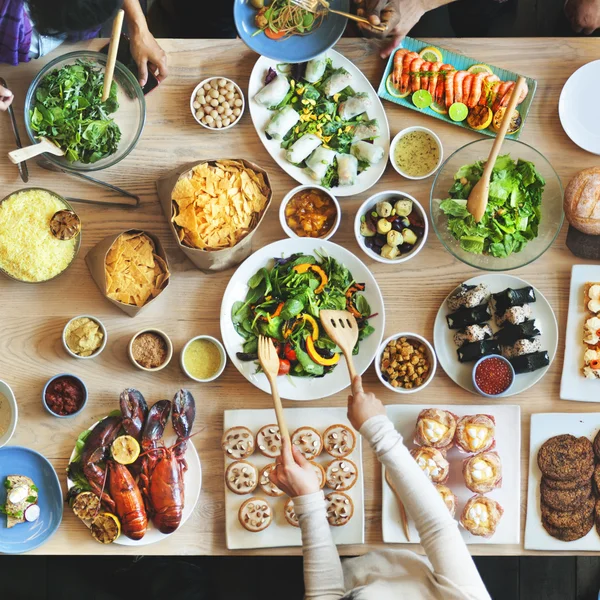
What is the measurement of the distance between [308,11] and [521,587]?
244 cm

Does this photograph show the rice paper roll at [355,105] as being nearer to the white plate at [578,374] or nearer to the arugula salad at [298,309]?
the arugula salad at [298,309]

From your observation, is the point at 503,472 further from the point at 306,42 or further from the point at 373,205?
the point at 306,42

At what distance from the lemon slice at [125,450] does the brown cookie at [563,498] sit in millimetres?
1340

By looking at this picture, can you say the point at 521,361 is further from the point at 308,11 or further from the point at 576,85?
the point at 308,11

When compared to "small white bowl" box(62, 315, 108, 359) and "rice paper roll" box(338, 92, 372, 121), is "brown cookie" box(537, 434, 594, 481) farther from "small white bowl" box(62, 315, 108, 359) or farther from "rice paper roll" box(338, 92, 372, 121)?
"small white bowl" box(62, 315, 108, 359)

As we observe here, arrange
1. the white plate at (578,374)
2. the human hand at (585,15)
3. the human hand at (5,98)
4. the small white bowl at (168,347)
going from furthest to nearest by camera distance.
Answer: the human hand at (585,15)
the white plate at (578,374)
the small white bowl at (168,347)
the human hand at (5,98)

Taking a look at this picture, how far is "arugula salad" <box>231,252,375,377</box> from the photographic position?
208 cm

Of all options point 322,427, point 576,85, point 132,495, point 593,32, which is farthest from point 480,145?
point 132,495

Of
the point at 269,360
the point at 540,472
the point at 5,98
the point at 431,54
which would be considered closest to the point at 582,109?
the point at 431,54

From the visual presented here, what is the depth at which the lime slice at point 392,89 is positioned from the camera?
214 cm

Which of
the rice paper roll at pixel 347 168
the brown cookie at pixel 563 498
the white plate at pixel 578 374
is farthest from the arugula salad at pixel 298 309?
the brown cookie at pixel 563 498

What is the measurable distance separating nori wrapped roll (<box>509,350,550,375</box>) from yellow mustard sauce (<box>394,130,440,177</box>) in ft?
2.25

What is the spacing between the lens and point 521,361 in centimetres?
212

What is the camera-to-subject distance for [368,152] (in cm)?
210
